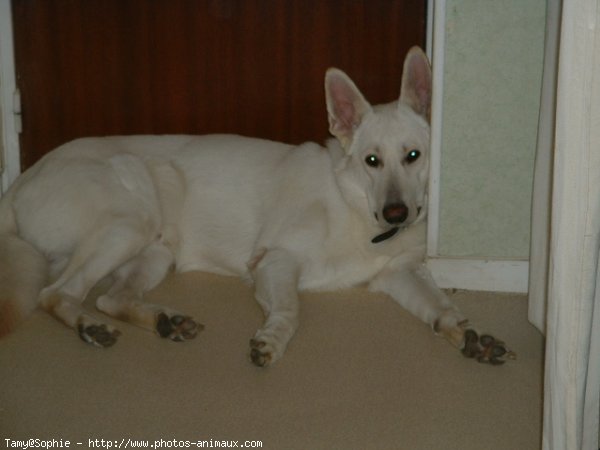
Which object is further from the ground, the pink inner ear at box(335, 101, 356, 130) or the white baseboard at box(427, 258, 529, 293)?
the pink inner ear at box(335, 101, 356, 130)

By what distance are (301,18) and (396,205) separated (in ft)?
3.81

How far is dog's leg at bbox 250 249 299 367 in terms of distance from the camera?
2197 mm

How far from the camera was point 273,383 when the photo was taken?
2094 millimetres

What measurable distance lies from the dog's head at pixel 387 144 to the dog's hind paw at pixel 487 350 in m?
0.53

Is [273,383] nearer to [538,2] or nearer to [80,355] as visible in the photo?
[80,355]

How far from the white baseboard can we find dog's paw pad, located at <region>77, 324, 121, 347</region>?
1.20m

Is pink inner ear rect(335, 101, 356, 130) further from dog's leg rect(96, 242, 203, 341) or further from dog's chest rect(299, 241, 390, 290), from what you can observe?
dog's leg rect(96, 242, 203, 341)

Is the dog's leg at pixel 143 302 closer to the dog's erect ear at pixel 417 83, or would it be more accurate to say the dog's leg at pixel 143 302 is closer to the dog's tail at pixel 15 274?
the dog's tail at pixel 15 274

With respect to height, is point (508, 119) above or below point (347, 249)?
above

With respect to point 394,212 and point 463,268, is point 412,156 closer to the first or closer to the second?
point 394,212

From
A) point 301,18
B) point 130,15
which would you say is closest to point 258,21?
point 301,18

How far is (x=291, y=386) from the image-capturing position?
2.08 meters

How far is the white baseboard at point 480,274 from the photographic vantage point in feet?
9.27

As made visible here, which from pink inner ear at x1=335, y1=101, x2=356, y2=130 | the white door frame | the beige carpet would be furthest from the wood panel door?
the beige carpet
